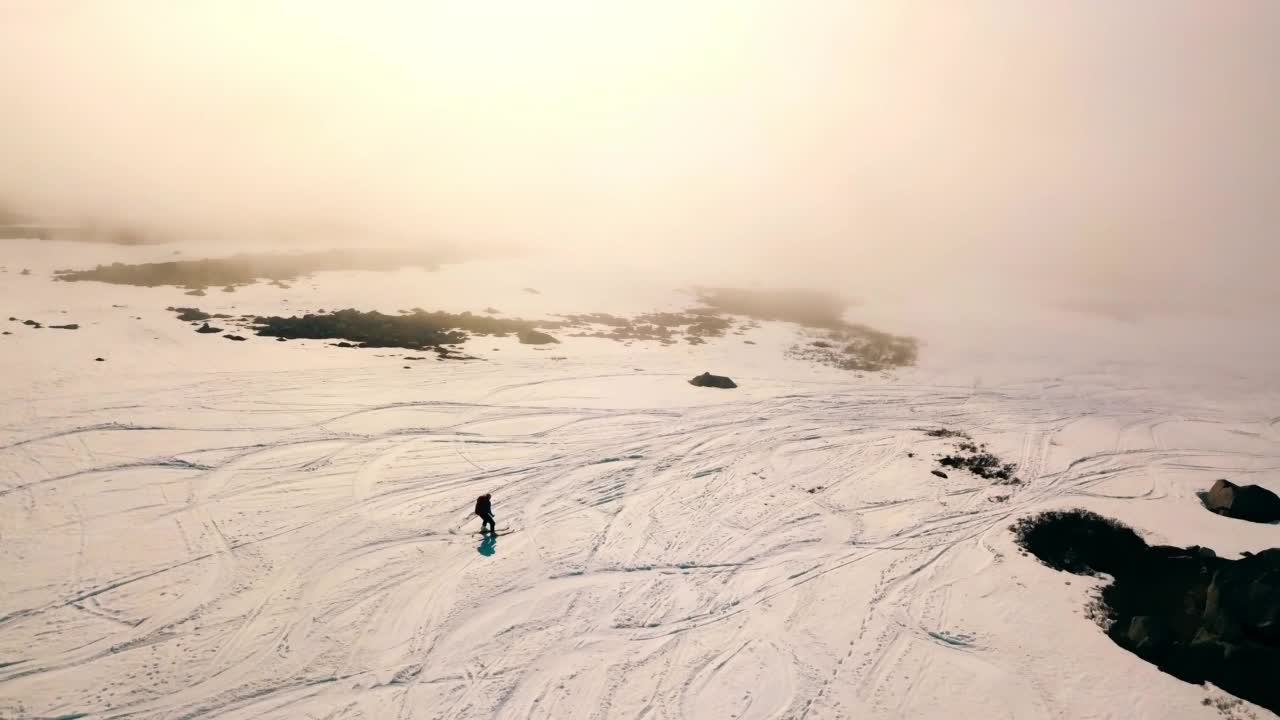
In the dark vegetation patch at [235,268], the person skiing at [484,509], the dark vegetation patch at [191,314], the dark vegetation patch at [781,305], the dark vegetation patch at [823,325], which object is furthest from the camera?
the dark vegetation patch at [781,305]

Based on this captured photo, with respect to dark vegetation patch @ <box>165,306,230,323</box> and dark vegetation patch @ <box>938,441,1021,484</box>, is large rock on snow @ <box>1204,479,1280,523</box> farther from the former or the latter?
dark vegetation patch @ <box>165,306,230,323</box>

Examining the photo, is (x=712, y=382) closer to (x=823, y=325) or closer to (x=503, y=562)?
(x=503, y=562)

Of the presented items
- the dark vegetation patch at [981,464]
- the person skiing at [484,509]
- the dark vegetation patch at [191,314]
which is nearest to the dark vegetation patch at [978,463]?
the dark vegetation patch at [981,464]

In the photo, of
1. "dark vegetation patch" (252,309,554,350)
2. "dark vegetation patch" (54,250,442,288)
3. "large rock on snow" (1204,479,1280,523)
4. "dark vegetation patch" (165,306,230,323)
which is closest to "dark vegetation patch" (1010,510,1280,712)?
"large rock on snow" (1204,479,1280,523)

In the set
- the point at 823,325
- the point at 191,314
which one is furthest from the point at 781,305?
the point at 191,314

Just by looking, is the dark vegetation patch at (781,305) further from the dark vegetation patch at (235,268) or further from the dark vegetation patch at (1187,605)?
the dark vegetation patch at (1187,605)

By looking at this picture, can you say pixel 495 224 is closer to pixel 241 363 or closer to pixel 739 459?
pixel 241 363
